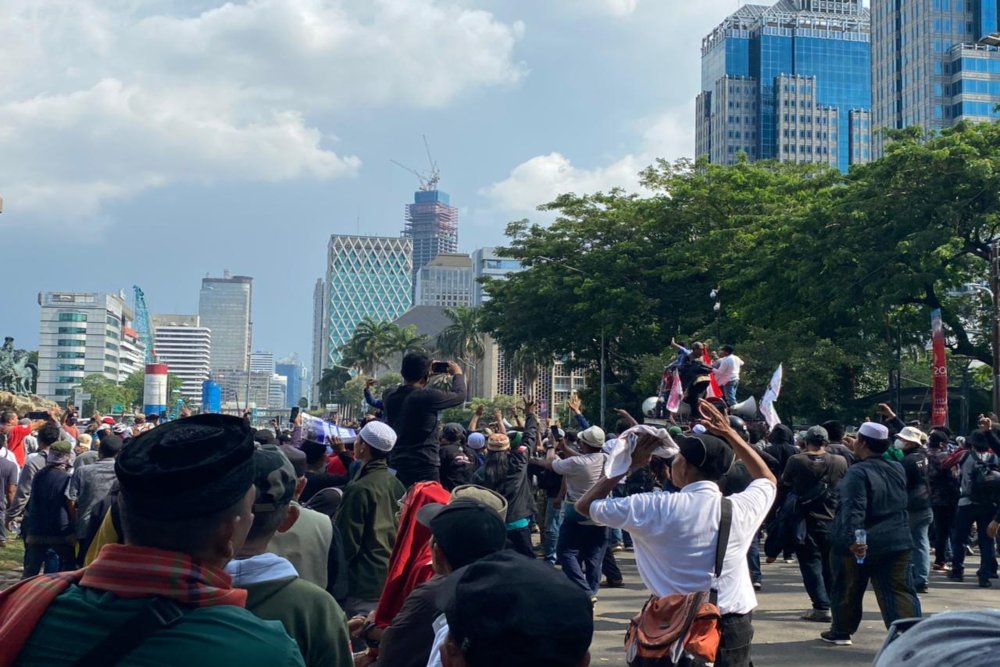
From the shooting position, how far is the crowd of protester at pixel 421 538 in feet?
7.01

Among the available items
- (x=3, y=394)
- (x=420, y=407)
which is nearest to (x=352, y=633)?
(x=420, y=407)

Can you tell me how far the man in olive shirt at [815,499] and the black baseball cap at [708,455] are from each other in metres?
5.47

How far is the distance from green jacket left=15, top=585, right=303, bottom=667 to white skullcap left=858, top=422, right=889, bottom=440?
639cm

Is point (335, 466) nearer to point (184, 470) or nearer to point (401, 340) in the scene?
point (184, 470)

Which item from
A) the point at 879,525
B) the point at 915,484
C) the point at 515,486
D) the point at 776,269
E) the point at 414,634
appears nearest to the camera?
the point at 414,634

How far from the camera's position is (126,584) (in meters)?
2.13

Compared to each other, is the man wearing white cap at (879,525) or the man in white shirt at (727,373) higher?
the man in white shirt at (727,373)

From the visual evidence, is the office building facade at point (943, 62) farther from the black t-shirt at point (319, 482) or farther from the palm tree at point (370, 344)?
the black t-shirt at point (319, 482)

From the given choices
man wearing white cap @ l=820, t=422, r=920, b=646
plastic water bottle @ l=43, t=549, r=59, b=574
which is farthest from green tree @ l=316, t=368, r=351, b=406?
man wearing white cap @ l=820, t=422, r=920, b=646

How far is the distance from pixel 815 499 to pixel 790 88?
508 feet

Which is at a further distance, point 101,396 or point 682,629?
point 101,396

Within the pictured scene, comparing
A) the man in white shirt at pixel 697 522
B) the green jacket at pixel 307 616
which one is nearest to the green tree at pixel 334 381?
the man in white shirt at pixel 697 522

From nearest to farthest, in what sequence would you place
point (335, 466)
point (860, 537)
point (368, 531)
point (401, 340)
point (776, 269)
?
point (368, 531) → point (860, 537) → point (335, 466) → point (776, 269) → point (401, 340)

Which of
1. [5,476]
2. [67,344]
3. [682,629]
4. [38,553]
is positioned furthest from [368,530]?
[67,344]
